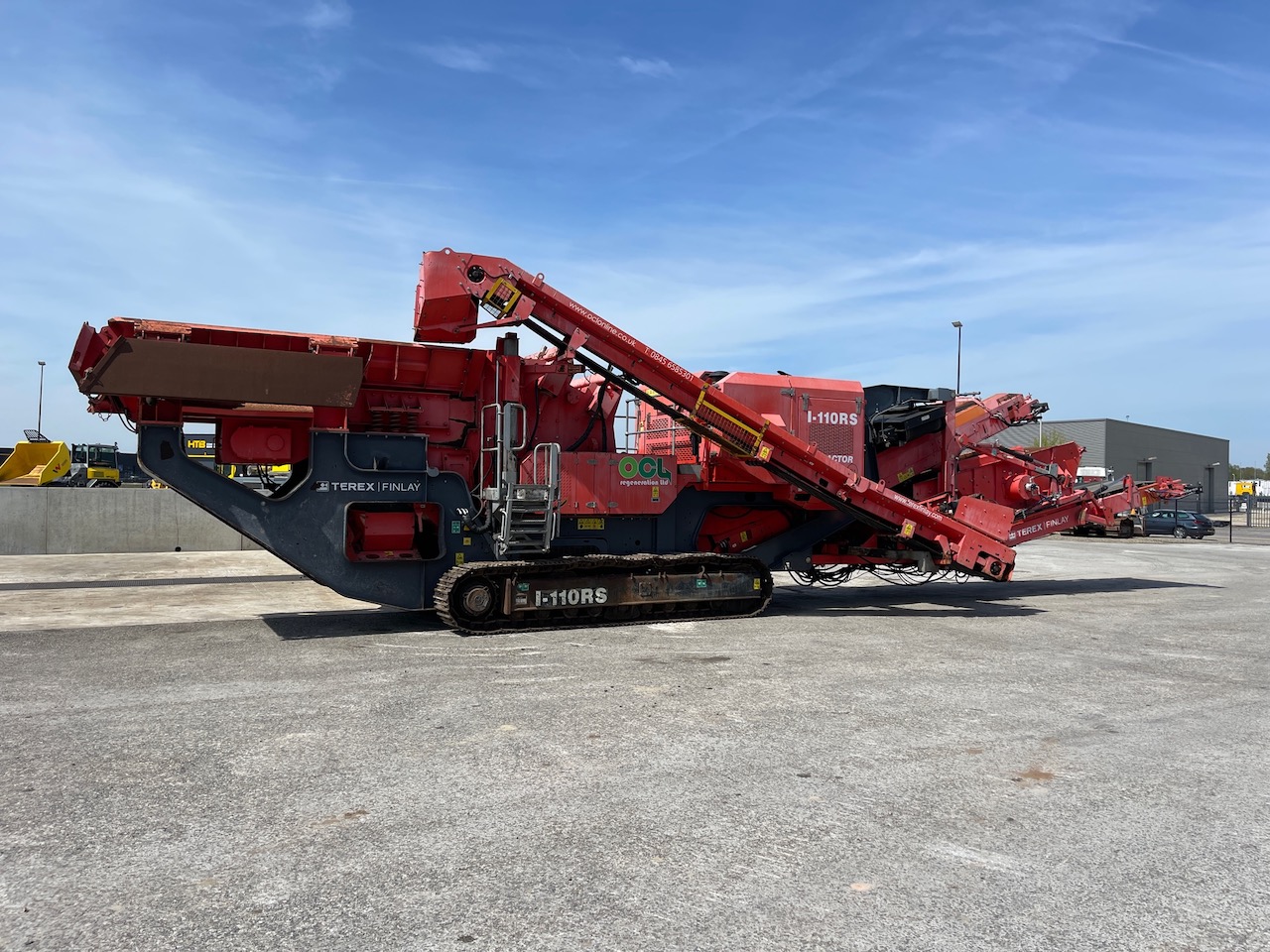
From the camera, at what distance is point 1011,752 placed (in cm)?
562

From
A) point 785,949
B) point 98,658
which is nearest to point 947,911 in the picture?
point 785,949

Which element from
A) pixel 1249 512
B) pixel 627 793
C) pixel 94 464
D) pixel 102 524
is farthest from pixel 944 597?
pixel 1249 512

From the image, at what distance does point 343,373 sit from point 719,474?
4.85m

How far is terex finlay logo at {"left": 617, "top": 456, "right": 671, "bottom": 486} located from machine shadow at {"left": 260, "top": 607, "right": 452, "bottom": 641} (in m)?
2.83

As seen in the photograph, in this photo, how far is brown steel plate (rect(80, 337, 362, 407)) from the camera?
8883mm

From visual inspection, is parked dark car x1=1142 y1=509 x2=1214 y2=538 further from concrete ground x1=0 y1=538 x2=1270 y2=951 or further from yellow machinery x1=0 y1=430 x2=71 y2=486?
yellow machinery x1=0 y1=430 x2=71 y2=486

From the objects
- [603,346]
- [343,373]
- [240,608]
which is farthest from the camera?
[240,608]

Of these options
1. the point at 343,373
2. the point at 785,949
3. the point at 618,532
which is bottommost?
the point at 785,949

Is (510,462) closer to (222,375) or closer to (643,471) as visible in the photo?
(643,471)

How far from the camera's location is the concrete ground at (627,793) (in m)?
3.47

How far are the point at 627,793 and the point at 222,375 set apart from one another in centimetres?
673

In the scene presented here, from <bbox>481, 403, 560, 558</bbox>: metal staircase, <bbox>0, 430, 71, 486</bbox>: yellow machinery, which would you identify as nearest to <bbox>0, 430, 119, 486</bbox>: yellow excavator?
<bbox>0, 430, 71, 486</bbox>: yellow machinery

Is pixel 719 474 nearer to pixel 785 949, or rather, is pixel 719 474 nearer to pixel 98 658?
pixel 98 658

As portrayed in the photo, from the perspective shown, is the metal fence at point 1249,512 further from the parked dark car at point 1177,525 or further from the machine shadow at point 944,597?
the machine shadow at point 944,597
